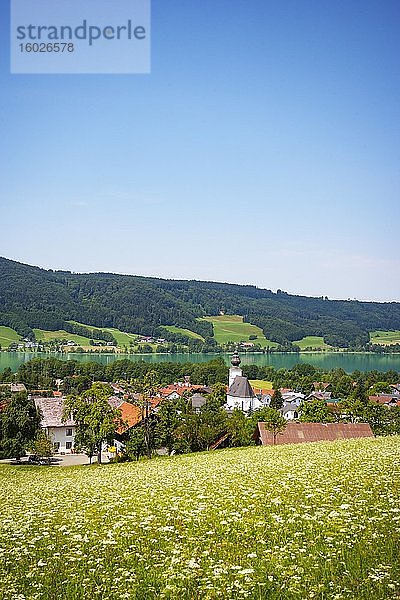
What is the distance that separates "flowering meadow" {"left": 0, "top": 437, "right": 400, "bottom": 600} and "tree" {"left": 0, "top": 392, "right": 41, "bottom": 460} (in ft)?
114

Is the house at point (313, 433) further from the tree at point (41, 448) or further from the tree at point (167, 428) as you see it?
the tree at point (41, 448)

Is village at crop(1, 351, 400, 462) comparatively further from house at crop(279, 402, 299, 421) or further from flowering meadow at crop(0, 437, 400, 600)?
flowering meadow at crop(0, 437, 400, 600)

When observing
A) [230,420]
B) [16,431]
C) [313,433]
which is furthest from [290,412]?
[16,431]

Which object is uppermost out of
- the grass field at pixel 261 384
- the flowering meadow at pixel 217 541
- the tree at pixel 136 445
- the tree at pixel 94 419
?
the flowering meadow at pixel 217 541

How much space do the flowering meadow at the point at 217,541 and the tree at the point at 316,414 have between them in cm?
5228

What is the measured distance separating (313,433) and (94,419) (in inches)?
705

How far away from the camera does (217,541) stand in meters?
11.2

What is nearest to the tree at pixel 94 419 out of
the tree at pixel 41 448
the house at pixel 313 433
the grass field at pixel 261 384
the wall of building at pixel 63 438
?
the tree at pixel 41 448

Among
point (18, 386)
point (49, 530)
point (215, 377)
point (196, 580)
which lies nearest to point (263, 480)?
point (49, 530)

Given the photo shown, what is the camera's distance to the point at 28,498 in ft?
63.1

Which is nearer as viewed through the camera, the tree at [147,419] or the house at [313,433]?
the house at [313,433]

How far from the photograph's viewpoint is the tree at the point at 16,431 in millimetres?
50375

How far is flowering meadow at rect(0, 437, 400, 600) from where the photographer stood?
9070 millimetres

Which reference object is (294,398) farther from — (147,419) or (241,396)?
(147,419)
